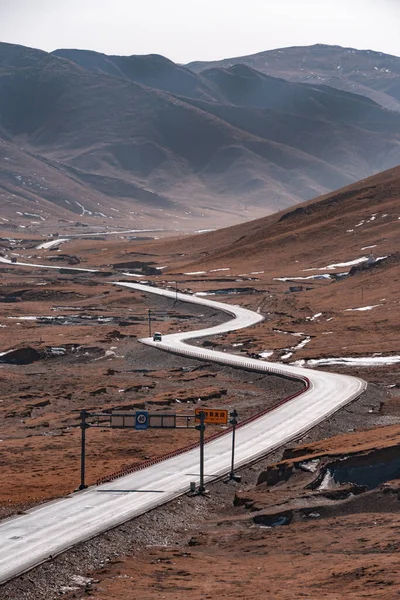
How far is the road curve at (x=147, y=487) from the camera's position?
A: 167ft

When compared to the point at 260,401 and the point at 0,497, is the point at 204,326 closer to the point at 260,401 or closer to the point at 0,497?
the point at 260,401

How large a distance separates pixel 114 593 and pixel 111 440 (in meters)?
41.9

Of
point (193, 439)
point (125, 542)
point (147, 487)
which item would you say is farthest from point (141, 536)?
point (193, 439)

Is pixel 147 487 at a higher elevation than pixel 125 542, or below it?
below

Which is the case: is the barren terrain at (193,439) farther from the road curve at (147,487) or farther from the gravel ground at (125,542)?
the road curve at (147,487)

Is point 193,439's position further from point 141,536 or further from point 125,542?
point 125,542

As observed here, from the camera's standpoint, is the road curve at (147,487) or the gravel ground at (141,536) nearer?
the gravel ground at (141,536)

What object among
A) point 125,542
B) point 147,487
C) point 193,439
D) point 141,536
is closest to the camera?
point 125,542

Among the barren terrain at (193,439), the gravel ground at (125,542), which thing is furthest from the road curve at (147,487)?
the barren terrain at (193,439)

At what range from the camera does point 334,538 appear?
51.4 meters

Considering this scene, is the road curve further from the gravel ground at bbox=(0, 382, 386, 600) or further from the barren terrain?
the barren terrain

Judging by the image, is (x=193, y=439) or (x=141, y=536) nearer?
(x=141, y=536)

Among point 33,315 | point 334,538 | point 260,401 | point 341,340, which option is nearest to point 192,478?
point 334,538

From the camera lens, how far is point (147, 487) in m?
64.5
